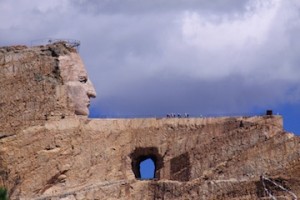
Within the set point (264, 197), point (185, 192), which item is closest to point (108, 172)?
point (185, 192)

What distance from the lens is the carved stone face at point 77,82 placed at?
83.6 meters

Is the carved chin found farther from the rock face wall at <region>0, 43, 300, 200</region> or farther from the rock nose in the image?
the rock nose

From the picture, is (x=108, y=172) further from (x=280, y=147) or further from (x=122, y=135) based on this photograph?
(x=280, y=147)

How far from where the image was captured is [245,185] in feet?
245

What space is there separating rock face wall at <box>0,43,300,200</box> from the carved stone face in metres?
0.52

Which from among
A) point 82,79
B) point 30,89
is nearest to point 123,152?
point 82,79

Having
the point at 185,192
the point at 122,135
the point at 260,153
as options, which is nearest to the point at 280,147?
the point at 260,153

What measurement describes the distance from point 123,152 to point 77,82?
5746 mm

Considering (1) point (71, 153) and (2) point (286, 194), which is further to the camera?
(1) point (71, 153)

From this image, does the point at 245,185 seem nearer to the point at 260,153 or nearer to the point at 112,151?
the point at 260,153

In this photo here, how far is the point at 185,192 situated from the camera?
76.9 meters

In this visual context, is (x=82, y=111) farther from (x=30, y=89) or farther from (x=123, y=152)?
(x=123, y=152)

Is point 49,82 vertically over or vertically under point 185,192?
over

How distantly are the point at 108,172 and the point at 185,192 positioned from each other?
6.70 meters
